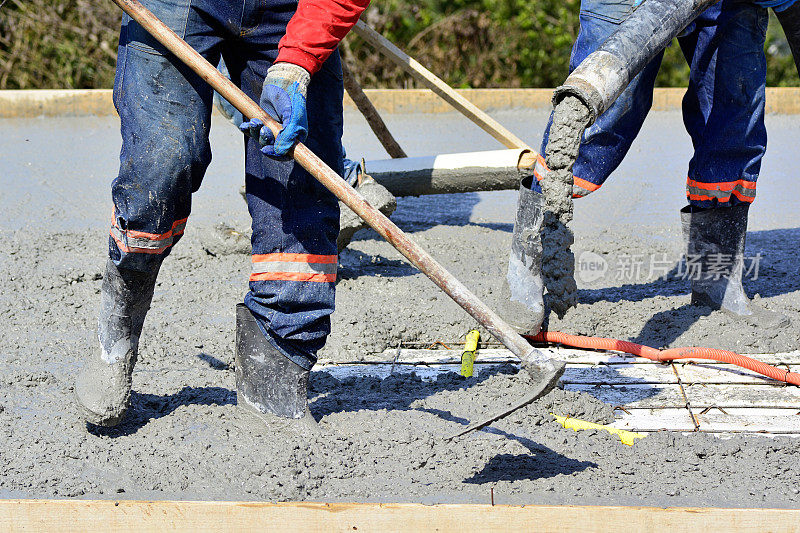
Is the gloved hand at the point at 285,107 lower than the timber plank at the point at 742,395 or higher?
higher

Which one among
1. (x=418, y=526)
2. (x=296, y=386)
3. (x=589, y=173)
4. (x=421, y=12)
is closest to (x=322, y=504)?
(x=418, y=526)

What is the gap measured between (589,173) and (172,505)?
1911mm

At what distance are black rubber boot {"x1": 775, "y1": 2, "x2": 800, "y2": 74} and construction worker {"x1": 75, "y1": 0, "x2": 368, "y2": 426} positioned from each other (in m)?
1.77

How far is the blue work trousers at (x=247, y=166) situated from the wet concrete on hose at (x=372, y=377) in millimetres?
394

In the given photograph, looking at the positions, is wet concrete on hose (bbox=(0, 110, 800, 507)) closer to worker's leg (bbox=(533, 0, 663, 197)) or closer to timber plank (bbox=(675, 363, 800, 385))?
timber plank (bbox=(675, 363, 800, 385))

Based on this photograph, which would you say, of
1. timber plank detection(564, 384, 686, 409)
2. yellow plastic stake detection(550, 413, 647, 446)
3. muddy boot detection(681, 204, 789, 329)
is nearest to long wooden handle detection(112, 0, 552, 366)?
yellow plastic stake detection(550, 413, 647, 446)

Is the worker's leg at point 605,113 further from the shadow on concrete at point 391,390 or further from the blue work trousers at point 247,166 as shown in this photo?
the blue work trousers at point 247,166

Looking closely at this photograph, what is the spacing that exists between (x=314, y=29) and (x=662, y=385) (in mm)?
1646

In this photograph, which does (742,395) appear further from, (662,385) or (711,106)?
(711,106)

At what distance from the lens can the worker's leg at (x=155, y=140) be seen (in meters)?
2.34

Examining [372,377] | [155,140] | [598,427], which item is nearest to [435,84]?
[372,377]

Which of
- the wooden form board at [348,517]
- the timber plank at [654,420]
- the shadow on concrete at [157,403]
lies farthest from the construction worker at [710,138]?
the wooden form board at [348,517]

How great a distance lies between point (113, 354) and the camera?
102 inches

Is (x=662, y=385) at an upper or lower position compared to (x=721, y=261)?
lower
